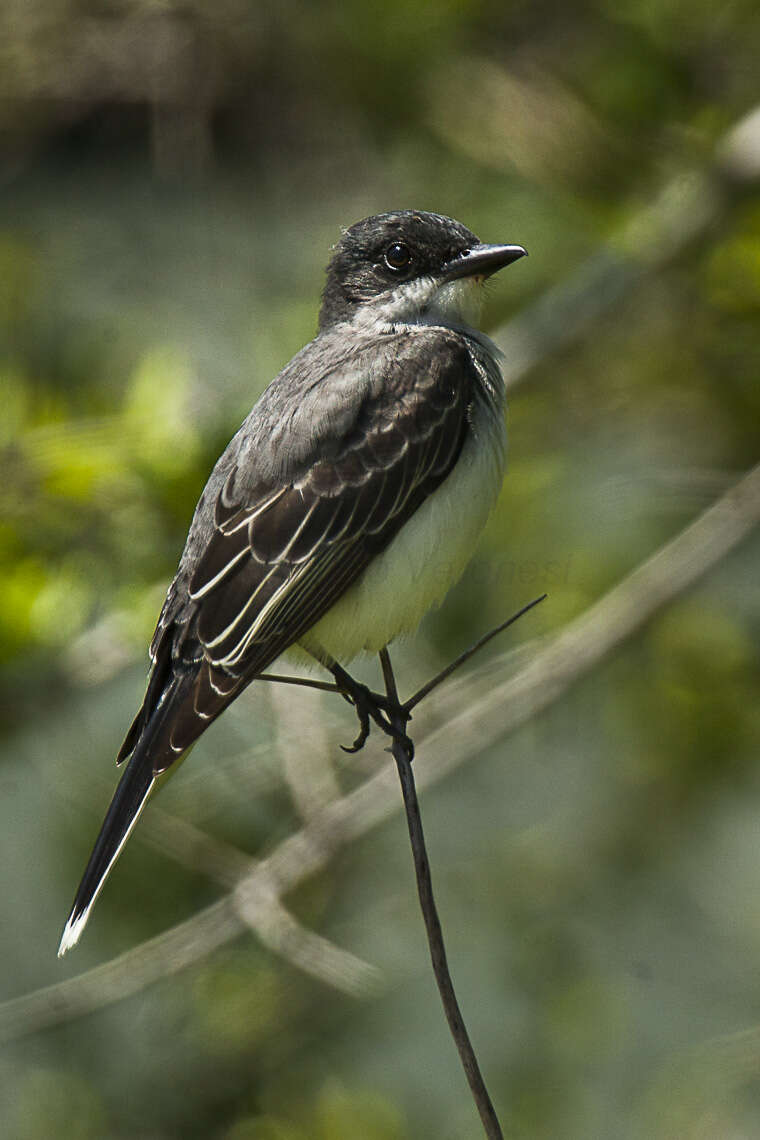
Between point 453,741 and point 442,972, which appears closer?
point 442,972

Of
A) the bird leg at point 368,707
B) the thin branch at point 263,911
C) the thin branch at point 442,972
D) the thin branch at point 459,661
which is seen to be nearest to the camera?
the thin branch at point 442,972

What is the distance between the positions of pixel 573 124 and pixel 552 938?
2.72m

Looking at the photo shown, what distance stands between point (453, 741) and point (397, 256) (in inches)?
55.6

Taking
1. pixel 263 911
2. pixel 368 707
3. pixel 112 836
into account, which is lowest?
pixel 263 911

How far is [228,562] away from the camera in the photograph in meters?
2.91

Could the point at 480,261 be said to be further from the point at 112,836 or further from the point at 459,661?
the point at 112,836

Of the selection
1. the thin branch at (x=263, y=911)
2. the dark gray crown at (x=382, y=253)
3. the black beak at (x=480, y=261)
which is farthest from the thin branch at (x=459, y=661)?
the thin branch at (x=263, y=911)

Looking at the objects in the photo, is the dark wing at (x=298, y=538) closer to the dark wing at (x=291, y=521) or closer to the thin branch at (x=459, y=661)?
the dark wing at (x=291, y=521)

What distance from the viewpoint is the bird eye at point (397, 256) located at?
3.35 meters

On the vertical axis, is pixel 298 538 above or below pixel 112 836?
above

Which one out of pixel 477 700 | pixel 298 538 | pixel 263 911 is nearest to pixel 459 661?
pixel 298 538

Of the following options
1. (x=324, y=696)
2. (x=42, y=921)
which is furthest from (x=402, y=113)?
(x=42, y=921)

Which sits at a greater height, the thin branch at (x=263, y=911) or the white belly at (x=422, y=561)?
the white belly at (x=422, y=561)

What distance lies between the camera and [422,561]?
2.94 m
